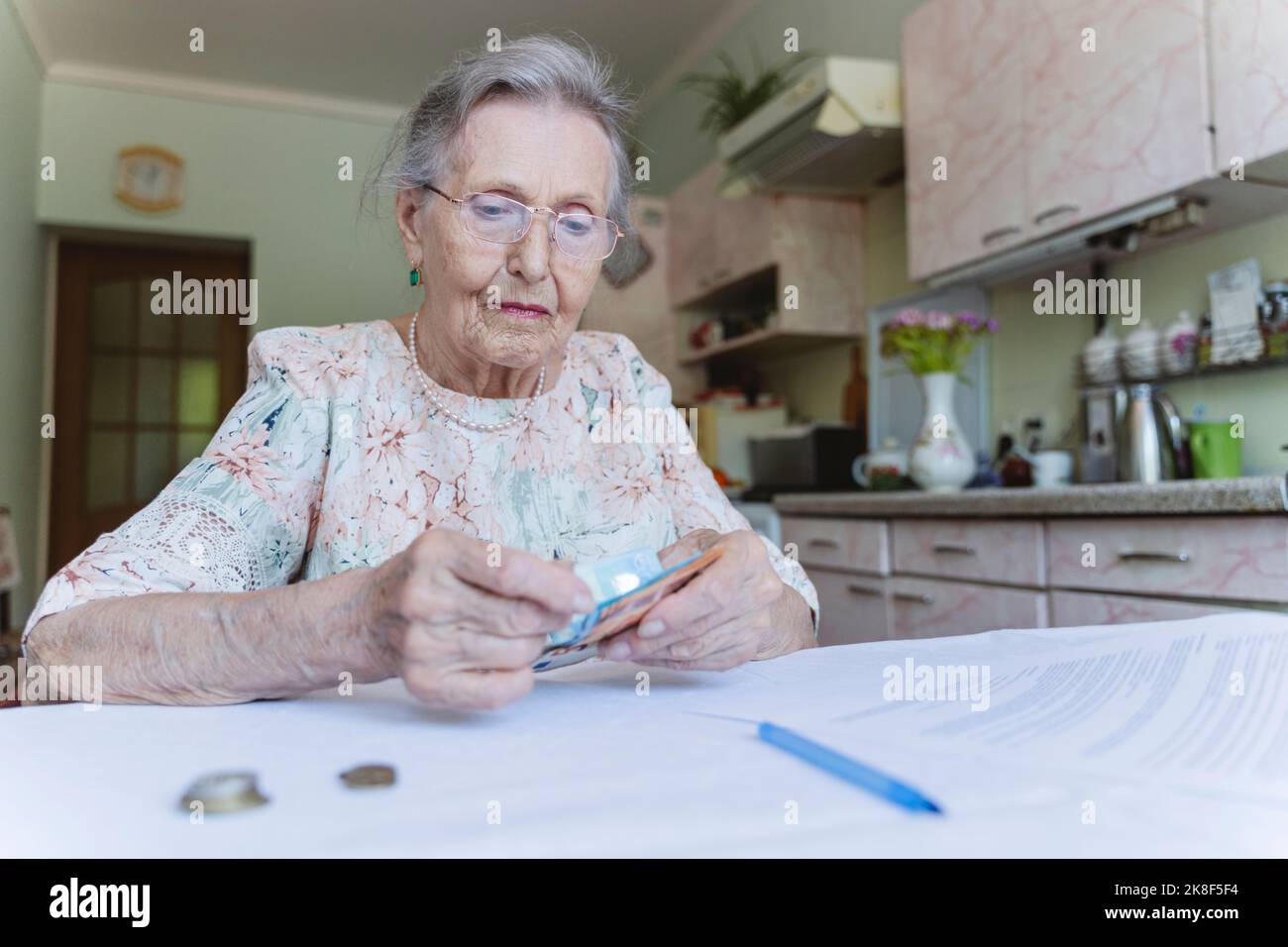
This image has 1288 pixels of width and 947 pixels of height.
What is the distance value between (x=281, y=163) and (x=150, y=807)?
5.99 meters

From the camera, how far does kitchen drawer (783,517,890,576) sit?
108 inches

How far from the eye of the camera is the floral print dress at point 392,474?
3.30 ft

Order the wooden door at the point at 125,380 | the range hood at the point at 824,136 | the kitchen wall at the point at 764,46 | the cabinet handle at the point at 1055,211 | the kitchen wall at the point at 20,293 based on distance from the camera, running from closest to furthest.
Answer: the cabinet handle at the point at 1055,211 → the range hood at the point at 824,136 → the kitchen wall at the point at 764,46 → the kitchen wall at the point at 20,293 → the wooden door at the point at 125,380

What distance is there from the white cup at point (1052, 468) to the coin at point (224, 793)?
241 cm

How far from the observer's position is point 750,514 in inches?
137

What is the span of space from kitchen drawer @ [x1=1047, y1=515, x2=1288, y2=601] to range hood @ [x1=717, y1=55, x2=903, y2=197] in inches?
61.5

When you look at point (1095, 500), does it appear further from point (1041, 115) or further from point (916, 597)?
point (1041, 115)

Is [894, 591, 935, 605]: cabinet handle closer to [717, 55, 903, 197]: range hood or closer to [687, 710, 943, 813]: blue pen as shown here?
[717, 55, 903, 197]: range hood

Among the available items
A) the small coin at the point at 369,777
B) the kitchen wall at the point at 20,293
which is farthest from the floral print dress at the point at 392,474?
the kitchen wall at the point at 20,293

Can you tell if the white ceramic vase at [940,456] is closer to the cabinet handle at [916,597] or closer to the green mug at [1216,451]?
the cabinet handle at [916,597]

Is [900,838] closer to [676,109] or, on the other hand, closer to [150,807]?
[150,807]

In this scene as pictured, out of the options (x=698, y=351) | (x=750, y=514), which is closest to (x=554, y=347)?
(x=750, y=514)

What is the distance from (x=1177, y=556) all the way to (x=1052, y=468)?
74 cm

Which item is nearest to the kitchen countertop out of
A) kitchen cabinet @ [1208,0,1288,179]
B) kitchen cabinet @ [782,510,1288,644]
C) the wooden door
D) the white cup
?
kitchen cabinet @ [782,510,1288,644]
